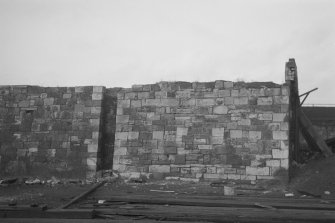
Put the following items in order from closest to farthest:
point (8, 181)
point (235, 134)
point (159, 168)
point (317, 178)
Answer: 1. point (317, 178)
2. point (235, 134)
3. point (159, 168)
4. point (8, 181)

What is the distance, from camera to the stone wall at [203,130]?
10.7 m

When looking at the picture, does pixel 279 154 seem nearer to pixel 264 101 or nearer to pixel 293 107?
pixel 264 101

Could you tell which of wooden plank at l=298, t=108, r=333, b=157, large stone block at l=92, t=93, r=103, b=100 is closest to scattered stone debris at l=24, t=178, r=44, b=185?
large stone block at l=92, t=93, r=103, b=100

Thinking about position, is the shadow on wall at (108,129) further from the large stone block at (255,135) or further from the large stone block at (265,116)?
the large stone block at (265,116)

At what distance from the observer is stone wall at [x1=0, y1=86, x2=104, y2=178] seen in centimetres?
1210

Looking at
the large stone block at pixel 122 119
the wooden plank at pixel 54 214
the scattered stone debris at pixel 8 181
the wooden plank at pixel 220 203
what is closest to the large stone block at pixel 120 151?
the large stone block at pixel 122 119

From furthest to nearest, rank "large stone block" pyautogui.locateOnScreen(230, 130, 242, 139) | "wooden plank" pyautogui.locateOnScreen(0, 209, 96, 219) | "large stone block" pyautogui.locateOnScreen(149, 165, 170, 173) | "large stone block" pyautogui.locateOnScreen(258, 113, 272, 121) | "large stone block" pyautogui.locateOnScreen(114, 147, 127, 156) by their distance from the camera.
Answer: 1. "large stone block" pyautogui.locateOnScreen(114, 147, 127, 156)
2. "large stone block" pyautogui.locateOnScreen(149, 165, 170, 173)
3. "large stone block" pyautogui.locateOnScreen(230, 130, 242, 139)
4. "large stone block" pyautogui.locateOnScreen(258, 113, 272, 121)
5. "wooden plank" pyautogui.locateOnScreen(0, 209, 96, 219)

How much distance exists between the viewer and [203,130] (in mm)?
11203

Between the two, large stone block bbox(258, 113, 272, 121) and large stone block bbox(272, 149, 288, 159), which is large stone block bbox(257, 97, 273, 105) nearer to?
large stone block bbox(258, 113, 272, 121)

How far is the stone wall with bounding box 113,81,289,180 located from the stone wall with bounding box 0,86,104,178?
0.95 meters

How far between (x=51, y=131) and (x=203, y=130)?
4765mm

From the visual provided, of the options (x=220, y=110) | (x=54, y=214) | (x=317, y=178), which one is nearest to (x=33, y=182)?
(x=54, y=214)

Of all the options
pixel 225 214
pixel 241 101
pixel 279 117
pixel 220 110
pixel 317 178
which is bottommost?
pixel 225 214

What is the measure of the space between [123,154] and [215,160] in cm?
269
